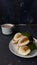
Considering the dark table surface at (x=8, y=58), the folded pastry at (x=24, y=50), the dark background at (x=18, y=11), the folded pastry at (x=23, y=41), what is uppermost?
the dark background at (x=18, y=11)

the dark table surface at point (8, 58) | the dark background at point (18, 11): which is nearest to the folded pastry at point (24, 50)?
the dark table surface at point (8, 58)

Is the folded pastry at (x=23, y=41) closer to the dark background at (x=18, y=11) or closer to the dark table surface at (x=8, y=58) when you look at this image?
the dark table surface at (x=8, y=58)

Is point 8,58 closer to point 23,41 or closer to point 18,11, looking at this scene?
point 23,41

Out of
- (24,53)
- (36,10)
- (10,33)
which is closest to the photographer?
(24,53)

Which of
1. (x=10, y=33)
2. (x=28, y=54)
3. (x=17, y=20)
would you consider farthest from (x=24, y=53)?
(x=17, y=20)

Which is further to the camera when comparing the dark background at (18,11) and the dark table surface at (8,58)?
the dark background at (18,11)

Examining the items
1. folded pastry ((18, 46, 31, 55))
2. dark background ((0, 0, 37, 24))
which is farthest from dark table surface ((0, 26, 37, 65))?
dark background ((0, 0, 37, 24))

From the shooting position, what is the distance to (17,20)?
104cm

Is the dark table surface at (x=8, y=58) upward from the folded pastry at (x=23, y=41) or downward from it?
downward

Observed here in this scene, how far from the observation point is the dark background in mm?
992

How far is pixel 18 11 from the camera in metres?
1.01

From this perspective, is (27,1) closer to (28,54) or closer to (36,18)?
(36,18)

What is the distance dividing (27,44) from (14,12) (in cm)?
38

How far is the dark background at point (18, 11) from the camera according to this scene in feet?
3.26
